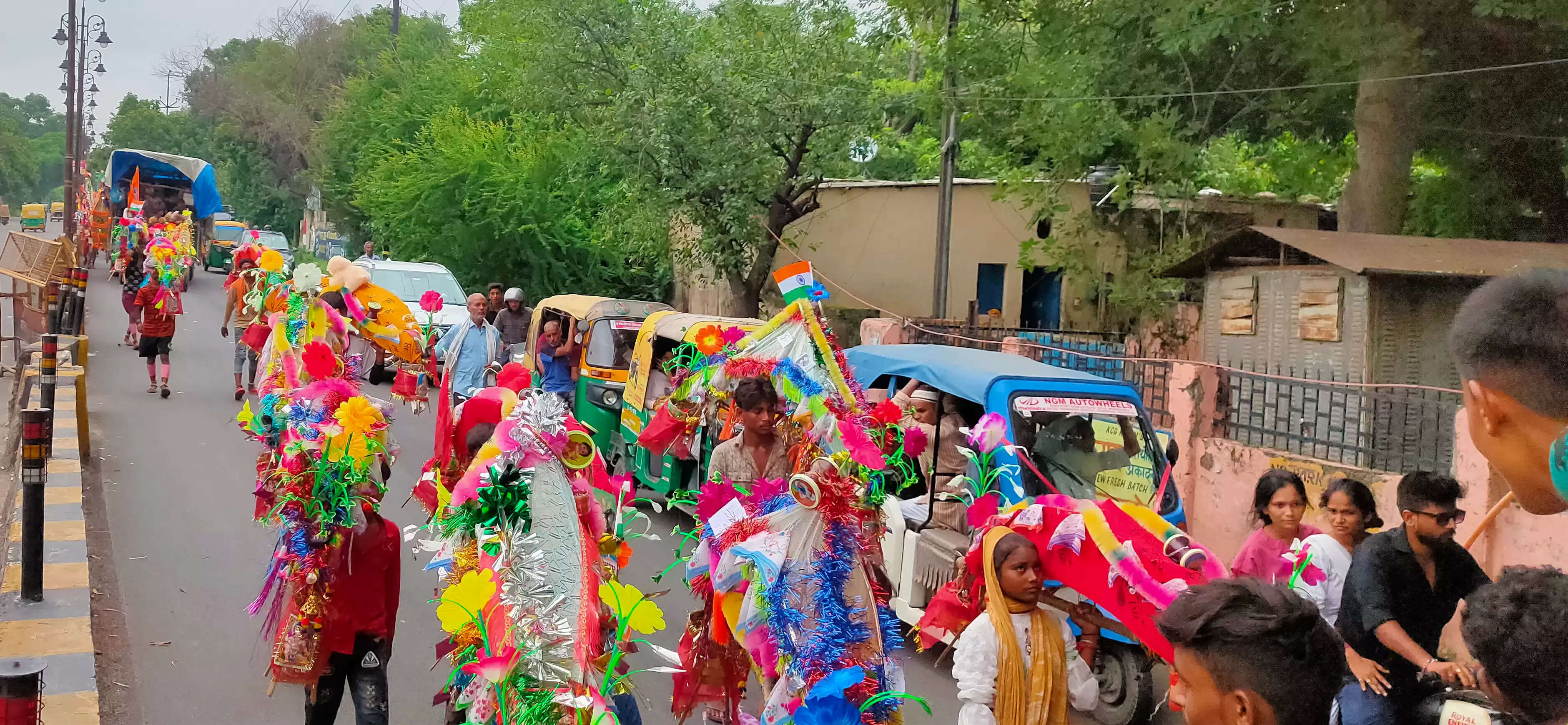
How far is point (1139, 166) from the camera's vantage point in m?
16.8

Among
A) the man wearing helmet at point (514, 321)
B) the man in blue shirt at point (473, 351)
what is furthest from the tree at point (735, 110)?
the man in blue shirt at point (473, 351)

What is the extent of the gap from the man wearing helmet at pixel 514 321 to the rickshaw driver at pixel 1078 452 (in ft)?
25.5

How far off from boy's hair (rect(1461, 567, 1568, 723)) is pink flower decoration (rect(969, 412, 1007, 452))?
10.5ft

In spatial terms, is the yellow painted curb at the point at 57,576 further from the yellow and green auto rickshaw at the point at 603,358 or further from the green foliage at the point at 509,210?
the green foliage at the point at 509,210

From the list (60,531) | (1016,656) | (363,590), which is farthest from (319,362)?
(60,531)

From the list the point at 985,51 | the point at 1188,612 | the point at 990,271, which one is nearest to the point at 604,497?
the point at 1188,612

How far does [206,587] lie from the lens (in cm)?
848

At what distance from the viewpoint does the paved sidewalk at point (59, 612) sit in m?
5.39

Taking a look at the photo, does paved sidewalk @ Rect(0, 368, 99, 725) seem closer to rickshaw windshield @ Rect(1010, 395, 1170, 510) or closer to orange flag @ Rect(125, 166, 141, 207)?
rickshaw windshield @ Rect(1010, 395, 1170, 510)

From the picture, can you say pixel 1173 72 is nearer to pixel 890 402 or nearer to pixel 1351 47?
pixel 1351 47

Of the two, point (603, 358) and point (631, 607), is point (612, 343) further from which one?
point (631, 607)

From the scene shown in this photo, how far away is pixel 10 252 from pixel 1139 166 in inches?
643

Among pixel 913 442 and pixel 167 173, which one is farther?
pixel 167 173

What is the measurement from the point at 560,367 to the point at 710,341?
22.8ft
